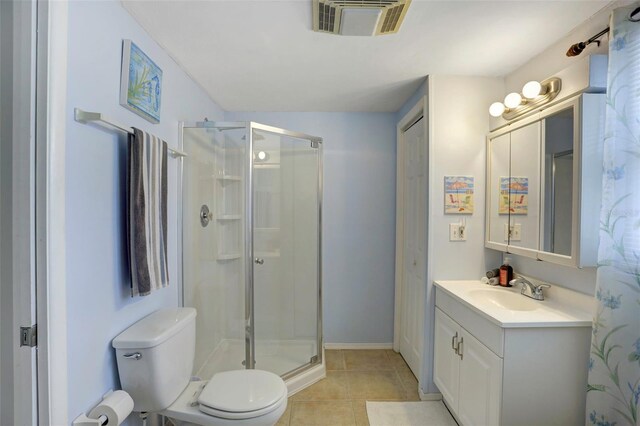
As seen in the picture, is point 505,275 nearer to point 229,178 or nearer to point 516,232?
point 516,232

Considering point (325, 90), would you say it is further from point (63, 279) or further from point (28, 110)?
point (63, 279)

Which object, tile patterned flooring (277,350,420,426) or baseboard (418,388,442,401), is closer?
tile patterned flooring (277,350,420,426)

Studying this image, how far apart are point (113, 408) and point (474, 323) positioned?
1695 mm

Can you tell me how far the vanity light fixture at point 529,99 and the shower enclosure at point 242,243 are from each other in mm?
1368

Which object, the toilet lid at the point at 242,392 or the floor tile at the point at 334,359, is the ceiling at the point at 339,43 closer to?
the toilet lid at the point at 242,392

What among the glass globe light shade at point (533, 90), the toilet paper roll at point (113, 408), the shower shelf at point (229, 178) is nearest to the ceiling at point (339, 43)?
the glass globe light shade at point (533, 90)

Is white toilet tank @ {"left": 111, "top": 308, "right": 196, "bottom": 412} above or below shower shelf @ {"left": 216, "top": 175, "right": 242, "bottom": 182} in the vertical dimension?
below

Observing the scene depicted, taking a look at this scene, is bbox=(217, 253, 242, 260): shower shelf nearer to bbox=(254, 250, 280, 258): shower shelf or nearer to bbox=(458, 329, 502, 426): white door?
bbox=(254, 250, 280, 258): shower shelf

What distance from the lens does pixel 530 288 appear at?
5.53 feet

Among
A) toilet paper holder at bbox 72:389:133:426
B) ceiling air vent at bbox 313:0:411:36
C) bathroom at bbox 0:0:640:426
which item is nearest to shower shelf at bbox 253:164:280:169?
bathroom at bbox 0:0:640:426

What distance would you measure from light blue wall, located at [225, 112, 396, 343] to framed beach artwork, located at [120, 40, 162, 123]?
53.0 inches

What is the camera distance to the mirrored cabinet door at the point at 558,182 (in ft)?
4.63

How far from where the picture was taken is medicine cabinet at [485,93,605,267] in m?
1.34

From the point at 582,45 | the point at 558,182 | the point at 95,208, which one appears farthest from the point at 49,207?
the point at 582,45
